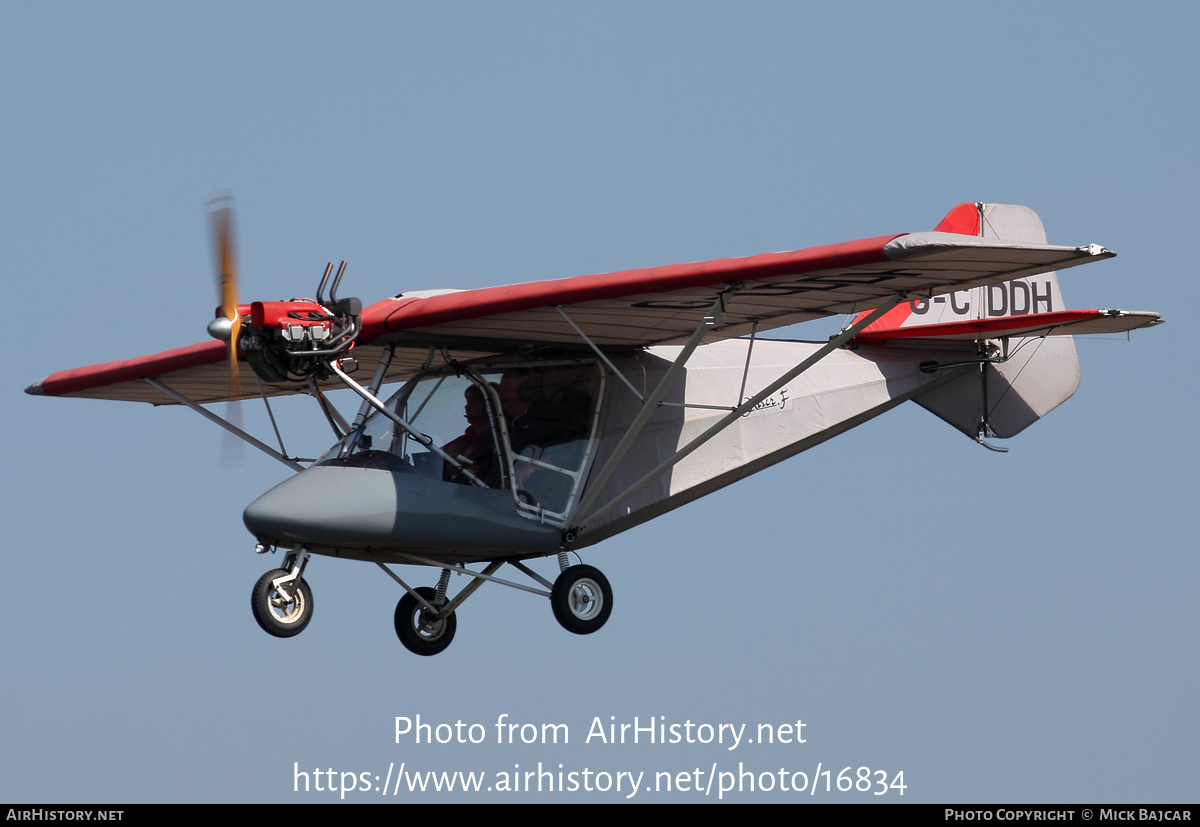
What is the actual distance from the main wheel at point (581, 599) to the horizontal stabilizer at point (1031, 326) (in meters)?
4.51

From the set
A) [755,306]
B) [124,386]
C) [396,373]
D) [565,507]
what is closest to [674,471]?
[565,507]

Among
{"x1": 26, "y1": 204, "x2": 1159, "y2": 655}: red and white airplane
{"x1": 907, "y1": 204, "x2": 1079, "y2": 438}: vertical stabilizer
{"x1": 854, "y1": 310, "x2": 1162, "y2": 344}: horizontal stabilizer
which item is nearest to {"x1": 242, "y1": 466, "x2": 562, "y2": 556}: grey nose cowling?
{"x1": 26, "y1": 204, "x2": 1159, "y2": 655}: red and white airplane

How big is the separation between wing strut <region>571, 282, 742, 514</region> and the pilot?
39.6 inches

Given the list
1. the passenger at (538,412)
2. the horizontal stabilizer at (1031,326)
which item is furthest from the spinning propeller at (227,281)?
the horizontal stabilizer at (1031,326)

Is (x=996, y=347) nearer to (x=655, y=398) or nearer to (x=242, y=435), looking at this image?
(x=655, y=398)

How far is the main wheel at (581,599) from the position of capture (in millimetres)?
16078

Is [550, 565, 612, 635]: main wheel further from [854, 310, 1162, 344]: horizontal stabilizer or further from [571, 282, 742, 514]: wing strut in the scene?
[854, 310, 1162, 344]: horizontal stabilizer

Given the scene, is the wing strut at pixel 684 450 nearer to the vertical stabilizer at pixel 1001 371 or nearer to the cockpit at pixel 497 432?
the cockpit at pixel 497 432

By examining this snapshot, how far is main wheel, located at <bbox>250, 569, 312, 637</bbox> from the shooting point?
1453cm

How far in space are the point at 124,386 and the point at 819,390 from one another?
317 inches

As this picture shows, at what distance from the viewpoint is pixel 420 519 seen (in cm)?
1517

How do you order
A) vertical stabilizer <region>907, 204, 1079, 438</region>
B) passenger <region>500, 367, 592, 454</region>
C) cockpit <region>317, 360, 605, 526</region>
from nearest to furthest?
cockpit <region>317, 360, 605, 526</region>
passenger <region>500, 367, 592, 454</region>
vertical stabilizer <region>907, 204, 1079, 438</region>

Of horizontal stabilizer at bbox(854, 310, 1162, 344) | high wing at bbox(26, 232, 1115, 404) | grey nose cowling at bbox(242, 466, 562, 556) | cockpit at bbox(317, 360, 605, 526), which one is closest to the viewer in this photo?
high wing at bbox(26, 232, 1115, 404)

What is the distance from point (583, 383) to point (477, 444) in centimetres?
141
